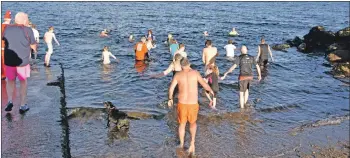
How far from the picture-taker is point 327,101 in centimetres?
1318

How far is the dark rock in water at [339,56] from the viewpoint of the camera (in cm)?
2202

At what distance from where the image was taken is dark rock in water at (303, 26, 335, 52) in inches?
1124

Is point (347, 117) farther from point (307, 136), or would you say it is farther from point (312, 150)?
point (312, 150)

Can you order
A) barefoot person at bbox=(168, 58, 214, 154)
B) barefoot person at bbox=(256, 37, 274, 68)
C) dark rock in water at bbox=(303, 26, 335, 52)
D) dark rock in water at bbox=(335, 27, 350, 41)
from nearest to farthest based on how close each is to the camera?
barefoot person at bbox=(168, 58, 214, 154) → barefoot person at bbox=(256, 37, 274, 68) → dark rock in water at bbox=(335, 27, 350, 41) → dark rock in water at bbox=(303, 26, 335, 52)

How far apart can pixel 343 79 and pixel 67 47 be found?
54.3ft

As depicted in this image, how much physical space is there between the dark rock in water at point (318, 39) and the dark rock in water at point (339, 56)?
483 cm

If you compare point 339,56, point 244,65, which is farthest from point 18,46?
point 339,56

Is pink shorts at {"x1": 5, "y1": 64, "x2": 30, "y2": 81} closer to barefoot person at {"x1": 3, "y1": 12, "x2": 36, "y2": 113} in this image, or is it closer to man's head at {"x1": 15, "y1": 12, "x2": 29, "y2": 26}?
barefoot person at {"x1": 3, "y1": 12, "x2": 36, "y2": 113}

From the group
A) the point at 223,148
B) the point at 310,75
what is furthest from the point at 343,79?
the point at 223,148

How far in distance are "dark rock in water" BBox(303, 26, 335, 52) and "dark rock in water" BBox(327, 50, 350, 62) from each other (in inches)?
190

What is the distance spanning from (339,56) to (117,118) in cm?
1729

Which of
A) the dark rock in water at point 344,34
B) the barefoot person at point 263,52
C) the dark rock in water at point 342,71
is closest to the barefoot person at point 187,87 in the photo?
the barefoot person at point 263,52

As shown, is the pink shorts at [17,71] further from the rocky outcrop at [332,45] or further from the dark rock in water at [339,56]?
the dark rock in water at [339,56]

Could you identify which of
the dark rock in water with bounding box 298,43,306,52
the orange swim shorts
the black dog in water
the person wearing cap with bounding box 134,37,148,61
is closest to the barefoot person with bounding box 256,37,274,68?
the person wearing cap with bounding box 134,37,148,61
